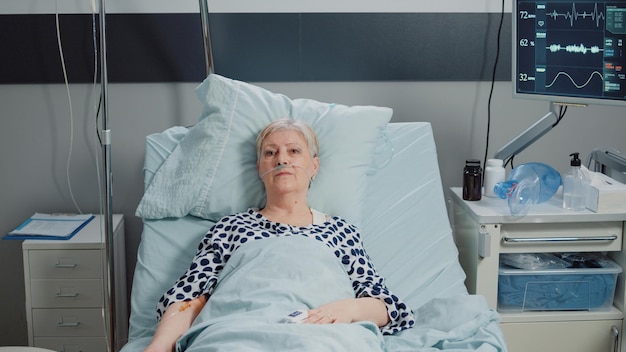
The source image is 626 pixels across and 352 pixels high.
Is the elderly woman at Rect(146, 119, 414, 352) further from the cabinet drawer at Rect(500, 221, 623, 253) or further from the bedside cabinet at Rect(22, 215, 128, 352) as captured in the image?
the bedside cabinet at Rect(22, 215, 128, 352)

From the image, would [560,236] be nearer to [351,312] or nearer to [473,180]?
[473,180]

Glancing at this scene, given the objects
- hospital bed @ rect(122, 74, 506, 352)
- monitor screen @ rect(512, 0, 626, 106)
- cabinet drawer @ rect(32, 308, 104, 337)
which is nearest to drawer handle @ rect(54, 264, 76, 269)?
cabinet drawer @ rect(32, 308, 104, 337)

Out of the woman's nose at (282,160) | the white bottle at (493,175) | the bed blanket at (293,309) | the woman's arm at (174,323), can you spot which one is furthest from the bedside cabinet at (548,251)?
the woman's arm at (174,323)

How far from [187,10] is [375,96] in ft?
2.44

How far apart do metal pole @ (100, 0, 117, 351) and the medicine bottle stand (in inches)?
42.9

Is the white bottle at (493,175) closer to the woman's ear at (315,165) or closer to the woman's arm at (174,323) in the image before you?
the woman's ear at (315,165)

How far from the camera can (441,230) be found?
7.91 ft

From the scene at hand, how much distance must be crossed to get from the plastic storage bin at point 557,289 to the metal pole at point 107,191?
1.17m

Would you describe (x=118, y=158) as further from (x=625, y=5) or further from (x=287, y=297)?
(x=625, y=5)

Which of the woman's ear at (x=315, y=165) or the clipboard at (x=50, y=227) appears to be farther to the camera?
the clipboard at (x=50, y=227)

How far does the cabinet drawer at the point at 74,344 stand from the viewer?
271cm

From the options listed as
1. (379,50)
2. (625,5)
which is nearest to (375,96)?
(379,50)

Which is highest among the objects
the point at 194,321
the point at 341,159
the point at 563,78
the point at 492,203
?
the point at 563,78

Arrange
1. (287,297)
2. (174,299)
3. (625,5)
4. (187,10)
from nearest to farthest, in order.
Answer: (287,297) → (174,299) → (625,5) → (187,10)
